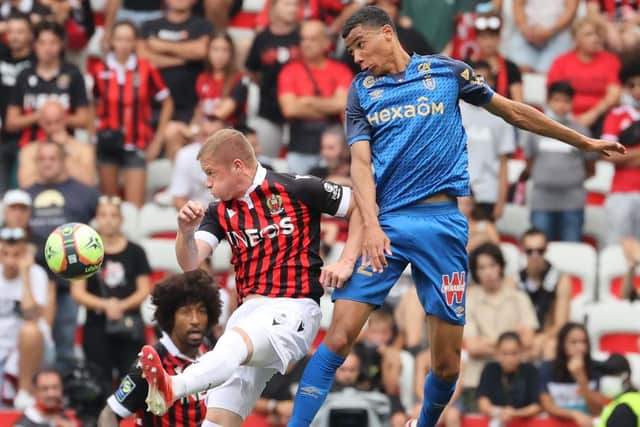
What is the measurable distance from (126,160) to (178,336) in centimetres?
641

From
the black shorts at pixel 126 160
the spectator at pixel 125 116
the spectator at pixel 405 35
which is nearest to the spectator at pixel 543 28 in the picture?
the spectator at pixel 405 35

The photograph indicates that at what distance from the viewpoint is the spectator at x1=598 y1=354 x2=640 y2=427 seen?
10016 millimetres

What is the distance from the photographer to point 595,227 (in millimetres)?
15609

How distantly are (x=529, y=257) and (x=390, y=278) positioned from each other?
5233 millimetres

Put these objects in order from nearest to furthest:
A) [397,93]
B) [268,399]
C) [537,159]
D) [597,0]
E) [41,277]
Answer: [397,93] < [268,399] < [41,277] < [537,159] < [597,0]

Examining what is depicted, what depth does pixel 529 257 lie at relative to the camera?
1409 centimetres

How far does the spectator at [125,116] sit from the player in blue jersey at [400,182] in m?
6.59

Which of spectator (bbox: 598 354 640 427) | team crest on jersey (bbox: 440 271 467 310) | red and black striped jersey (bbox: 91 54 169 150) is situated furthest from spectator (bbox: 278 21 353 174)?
team crest on jersey (bbox: 440 271 467 310)

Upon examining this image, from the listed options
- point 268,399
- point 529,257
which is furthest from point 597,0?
point 268,399

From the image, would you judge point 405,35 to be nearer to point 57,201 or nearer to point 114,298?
point 57,201

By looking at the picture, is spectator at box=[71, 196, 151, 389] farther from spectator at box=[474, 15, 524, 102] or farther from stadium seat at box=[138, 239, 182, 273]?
spectator at box=[474, 15, 524, 102]

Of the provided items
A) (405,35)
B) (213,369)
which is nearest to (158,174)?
(405,35)

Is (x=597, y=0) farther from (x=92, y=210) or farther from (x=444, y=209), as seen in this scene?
(x=444, y=209)

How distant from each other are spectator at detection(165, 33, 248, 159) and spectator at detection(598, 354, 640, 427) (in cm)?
471
